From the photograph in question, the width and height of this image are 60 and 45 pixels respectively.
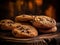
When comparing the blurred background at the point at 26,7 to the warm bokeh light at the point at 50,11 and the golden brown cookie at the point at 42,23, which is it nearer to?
the warm bokeh light at the point at 50,11

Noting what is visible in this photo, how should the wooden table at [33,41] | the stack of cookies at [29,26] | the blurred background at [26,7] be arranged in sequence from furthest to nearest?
the blurred background at [26,7] → the stack of cookies at [29,26] → the wooden table at [33,41]

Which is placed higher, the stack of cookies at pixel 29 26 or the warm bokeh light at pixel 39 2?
the warm bokeh light at pixel 39 2

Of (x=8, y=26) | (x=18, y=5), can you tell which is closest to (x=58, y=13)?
(x=18, y=5)

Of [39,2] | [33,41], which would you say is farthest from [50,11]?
[33,41]

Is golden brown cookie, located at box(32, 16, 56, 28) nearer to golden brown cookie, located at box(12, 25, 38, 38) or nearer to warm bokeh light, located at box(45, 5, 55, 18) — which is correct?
golden brown cookie, located at box(12, 25, 38, 38)

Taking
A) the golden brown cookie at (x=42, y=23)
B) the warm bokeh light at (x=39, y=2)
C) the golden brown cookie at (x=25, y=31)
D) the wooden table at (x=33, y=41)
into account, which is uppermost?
the warm bokeh light at (x=39, y=2)

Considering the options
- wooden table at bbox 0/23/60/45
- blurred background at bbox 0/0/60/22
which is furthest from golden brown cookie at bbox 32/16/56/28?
blurred background at bbox 0/0/60/22

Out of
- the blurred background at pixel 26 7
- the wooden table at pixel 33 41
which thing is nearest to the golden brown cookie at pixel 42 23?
the wooden table at pixel 33 41
